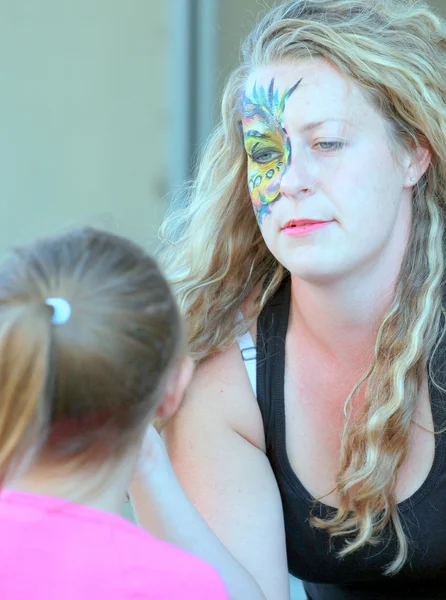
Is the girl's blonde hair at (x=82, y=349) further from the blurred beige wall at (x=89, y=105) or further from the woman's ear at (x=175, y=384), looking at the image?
the blurred beige wall at (x=89, y=105)

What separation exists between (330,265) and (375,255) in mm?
115

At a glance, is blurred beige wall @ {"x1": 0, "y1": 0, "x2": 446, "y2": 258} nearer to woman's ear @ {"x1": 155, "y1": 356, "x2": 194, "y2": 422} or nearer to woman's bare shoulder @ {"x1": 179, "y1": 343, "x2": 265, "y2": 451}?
woman's bare shoulder @ {"x1": 179, "y1": 343, "x2": 265, "y2": 451}

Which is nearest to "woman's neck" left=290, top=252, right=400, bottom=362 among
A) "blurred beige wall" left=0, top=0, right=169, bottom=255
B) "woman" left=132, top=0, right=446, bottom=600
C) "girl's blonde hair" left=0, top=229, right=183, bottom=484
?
"woman" left=132, top=0, right=446, bottom=600

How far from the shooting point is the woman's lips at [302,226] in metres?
1.94

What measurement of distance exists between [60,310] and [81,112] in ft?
7.52

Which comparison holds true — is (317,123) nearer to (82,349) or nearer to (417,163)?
(417,163)

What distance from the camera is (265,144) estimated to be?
6.73 ft

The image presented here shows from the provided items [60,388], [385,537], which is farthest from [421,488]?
[60,388]

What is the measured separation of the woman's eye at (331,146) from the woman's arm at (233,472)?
0.46 meters

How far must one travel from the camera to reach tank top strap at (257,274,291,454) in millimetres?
2088

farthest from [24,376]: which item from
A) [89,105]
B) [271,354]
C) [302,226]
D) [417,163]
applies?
[89,105]

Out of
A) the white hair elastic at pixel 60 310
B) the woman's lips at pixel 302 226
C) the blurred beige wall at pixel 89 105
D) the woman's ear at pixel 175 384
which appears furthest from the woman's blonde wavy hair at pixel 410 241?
the blurred beige wall at pixel 89 105

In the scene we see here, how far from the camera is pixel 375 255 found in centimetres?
200

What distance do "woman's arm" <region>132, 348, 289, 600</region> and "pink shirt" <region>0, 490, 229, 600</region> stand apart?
59 cm
